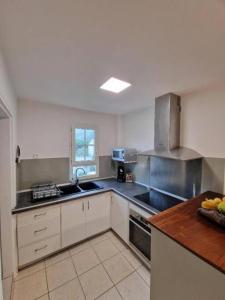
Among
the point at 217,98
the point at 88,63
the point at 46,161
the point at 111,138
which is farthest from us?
the point at 111,138

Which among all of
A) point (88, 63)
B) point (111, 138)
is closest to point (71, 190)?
point (111, 138)

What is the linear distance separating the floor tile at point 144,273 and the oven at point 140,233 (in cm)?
13

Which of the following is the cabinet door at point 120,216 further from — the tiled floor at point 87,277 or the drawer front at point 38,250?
the drawer front at point 38,250

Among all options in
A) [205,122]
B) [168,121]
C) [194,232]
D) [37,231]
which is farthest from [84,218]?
[205,122]

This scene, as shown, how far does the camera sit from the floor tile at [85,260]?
1.76 metres

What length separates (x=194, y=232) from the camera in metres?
0.97

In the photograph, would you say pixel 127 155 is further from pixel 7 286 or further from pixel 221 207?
pixel 7 286

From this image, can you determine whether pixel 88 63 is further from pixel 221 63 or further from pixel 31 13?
pixel 221 63

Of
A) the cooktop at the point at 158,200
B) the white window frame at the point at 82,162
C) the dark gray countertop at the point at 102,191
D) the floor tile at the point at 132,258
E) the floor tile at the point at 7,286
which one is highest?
the white window frame at the point at 82,162

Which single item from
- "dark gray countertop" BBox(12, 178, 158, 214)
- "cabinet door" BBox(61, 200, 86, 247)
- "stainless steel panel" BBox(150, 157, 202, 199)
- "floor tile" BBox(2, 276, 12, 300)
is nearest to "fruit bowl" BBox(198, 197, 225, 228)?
"dark gray countertop" BBox(12, 178, 158, 214)

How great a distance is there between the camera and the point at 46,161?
2.36 metres

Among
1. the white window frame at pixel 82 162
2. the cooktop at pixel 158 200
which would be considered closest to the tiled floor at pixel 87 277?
the cooktop at pixel 158 200

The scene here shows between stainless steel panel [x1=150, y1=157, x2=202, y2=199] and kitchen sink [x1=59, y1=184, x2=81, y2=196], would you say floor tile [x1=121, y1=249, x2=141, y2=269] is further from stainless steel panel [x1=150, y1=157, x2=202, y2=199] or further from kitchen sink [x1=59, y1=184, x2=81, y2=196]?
kitchen sink [x1=59, y1=184, x2=81, y2=196]

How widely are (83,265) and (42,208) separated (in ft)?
2.92
